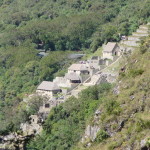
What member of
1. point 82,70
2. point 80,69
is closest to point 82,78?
point 82,70

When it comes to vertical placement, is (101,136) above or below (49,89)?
above

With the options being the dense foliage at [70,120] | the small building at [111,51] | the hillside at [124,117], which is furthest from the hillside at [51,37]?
the small building at [111,51]

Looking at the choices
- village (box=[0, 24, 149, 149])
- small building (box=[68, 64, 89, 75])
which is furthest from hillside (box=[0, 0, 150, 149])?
small building (box=[68, 64, 89, 75])

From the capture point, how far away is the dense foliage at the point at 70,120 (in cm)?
3034

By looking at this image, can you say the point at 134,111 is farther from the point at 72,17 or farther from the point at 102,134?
the point at 72,17

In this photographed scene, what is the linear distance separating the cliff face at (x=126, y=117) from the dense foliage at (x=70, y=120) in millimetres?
4499

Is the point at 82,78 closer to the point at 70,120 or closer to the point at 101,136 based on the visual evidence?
the point at 70,120

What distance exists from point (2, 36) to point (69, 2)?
15.6 meters

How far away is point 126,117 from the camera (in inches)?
883

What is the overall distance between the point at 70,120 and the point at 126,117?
10496mm

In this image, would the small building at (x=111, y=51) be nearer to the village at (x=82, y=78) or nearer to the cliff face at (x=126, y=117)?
the village at (x=82, y=78)

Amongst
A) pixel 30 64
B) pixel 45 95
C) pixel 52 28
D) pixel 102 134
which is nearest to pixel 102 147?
pixel 102 134

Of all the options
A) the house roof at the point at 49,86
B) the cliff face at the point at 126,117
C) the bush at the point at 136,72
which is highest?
the bush at the point at 136,72

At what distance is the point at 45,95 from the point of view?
3909 cm
